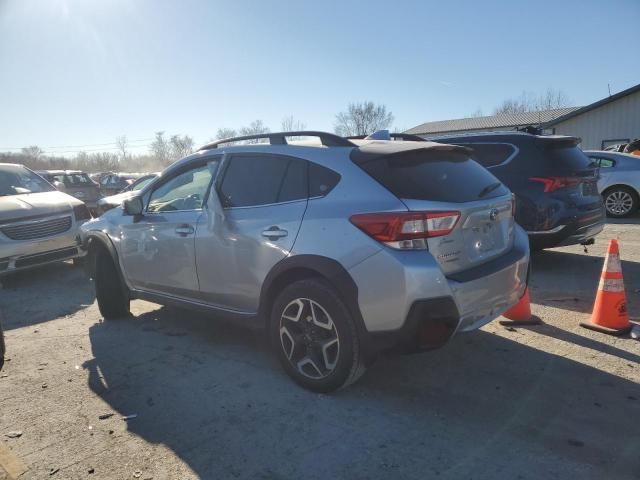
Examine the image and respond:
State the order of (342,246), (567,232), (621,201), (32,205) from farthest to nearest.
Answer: (621,201) < (32,205) < (567,232) < (342,246)

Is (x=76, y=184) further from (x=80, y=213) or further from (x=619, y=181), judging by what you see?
(x=619, y=181)

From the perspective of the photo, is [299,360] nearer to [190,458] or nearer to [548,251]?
[190,458]

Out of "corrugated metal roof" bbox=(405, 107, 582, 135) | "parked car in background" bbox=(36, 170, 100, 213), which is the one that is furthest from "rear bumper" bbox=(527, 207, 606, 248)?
"corrugated metal roof" bbox=(405, 107, 582, 135)

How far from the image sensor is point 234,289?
3.74 metres

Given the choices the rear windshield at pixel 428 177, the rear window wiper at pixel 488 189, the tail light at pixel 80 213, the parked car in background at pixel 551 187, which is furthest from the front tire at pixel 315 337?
the tail light at pixel 80 213

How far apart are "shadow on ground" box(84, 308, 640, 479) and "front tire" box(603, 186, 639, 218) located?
30.6ft

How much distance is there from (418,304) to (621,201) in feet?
36.2

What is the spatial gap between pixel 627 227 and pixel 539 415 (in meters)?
8.92

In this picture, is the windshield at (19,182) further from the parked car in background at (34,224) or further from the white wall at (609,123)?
the white wall at (609,123)

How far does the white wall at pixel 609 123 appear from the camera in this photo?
85.8ft

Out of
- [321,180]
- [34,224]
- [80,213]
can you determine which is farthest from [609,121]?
[321,180]

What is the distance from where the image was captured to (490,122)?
164 feet

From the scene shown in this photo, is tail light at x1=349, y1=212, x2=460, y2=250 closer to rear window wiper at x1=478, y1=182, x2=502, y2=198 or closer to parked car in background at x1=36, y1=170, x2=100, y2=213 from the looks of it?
rear window wiper at x1=478, y1=182, x2=502, y2=198

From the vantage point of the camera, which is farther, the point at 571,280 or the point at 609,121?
the point at 609,121
